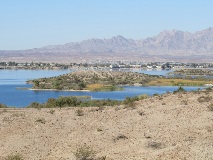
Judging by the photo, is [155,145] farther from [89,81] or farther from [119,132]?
[89,81]

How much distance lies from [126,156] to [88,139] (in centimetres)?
417

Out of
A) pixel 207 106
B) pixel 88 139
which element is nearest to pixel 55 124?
pixel 88 139

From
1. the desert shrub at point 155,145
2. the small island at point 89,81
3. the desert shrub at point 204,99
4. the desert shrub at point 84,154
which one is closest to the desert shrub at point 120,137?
the desert shrub at point 155,145

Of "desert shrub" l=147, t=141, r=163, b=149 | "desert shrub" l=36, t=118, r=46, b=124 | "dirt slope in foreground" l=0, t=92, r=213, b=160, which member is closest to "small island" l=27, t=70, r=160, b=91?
"dirt slope in foreground" l=0, t=92, r=213, b=160

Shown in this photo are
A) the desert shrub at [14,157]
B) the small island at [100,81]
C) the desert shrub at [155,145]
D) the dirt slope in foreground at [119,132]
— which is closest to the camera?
the desert shrub at [14,157]

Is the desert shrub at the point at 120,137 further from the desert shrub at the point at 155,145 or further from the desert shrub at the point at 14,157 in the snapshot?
the desert shrub at the point at 14,157

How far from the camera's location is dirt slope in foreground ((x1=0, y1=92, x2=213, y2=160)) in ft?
71.9

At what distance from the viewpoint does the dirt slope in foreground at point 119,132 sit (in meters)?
21.9

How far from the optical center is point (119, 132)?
26.8 metres

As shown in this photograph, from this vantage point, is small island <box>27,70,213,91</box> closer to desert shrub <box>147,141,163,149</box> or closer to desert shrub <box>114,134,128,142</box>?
desert shrub <box>114,134,128,142</box>

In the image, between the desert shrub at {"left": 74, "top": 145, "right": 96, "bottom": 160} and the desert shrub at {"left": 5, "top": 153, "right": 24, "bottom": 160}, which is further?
the desert shrub at {"left": 74, "top": 145, "right": 96, "bottom": 160}

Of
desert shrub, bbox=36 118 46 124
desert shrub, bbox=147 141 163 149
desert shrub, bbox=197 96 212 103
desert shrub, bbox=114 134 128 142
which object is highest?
desert shrub, bbox=197 96 212 103

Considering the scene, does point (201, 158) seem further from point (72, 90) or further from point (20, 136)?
point (72, 90)

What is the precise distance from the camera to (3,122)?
28.8 m
